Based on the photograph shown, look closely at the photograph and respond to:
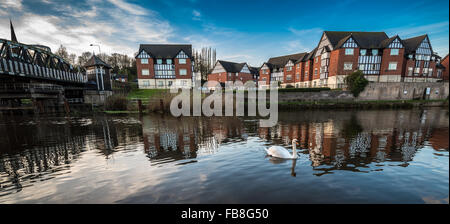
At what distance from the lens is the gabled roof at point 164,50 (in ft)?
173

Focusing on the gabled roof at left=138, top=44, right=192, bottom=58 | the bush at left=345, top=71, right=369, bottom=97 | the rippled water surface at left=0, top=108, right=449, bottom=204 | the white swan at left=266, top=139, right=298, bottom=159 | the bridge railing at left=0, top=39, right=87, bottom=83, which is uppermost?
the gabled roof at left=138, top=44, right=192, bottom=58

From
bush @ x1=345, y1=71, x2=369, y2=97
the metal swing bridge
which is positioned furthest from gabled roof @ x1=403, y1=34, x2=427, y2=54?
the metal swing bridge

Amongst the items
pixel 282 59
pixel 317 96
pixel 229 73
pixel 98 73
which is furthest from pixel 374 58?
pixel 98 73

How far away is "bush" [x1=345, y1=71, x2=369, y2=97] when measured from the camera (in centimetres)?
3500

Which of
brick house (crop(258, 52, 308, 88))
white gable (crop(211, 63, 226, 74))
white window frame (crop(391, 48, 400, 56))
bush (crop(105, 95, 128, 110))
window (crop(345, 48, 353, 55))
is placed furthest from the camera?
white gable (crop(211, 63, 226, 74))

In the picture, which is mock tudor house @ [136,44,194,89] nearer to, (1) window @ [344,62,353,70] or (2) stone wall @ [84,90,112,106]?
(2) stone wall @ [84,90,112,106]

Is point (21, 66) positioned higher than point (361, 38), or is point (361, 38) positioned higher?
point (361, 38)

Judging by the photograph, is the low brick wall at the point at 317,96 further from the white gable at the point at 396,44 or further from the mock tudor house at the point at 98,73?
the mock tudor house at the point at 98,73

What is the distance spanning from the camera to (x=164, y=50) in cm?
5412

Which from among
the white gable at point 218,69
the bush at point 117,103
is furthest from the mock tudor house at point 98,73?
the white gable at point 218,69

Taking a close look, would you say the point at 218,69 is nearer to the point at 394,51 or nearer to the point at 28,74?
the point at 394,51

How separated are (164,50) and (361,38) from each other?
179ft

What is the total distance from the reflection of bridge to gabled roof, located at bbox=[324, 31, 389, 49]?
5785 cm
